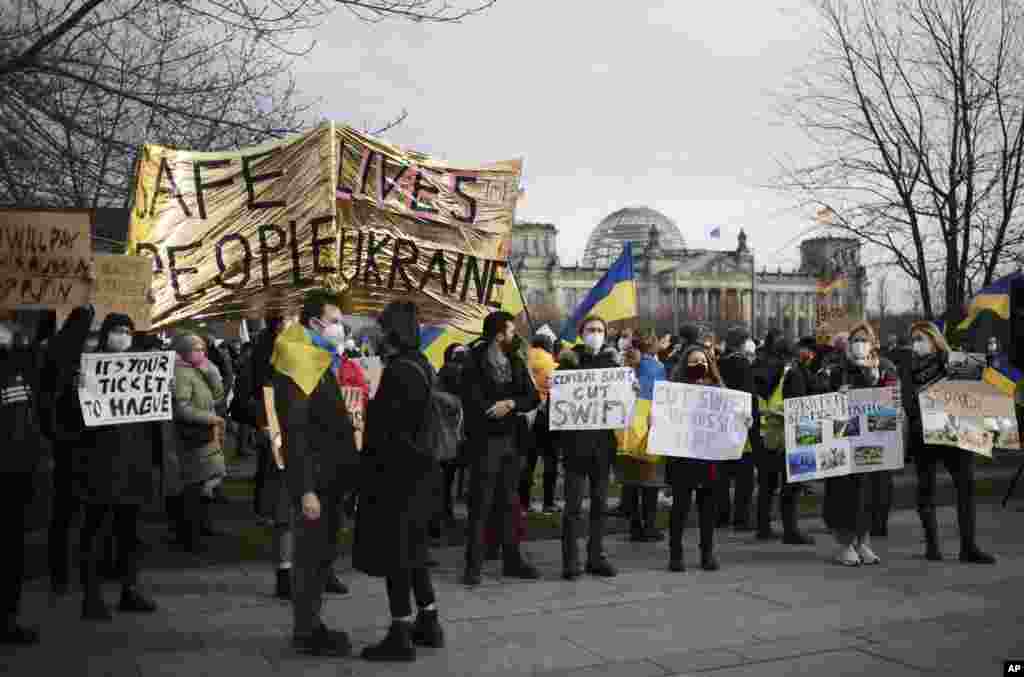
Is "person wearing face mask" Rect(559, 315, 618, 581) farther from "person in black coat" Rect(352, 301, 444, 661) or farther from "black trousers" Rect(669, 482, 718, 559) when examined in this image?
"person in black coat" Rect(352, 301, 444, 661)

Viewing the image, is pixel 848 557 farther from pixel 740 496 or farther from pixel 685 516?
pixel 740 496

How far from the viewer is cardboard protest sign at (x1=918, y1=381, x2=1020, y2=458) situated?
788 cm

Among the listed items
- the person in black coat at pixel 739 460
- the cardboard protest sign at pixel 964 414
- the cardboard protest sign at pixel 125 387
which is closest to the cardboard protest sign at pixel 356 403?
the cardboard protest sign at pixel 125 387

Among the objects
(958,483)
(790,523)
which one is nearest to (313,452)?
(790,523)

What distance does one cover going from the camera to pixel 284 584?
22.3 feet

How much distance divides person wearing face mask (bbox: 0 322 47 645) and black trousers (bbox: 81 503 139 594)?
0.45 metres

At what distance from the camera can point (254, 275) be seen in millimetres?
7191

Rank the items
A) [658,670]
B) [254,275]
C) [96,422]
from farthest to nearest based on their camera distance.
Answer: [254,275] → [96,422] → [658,670]

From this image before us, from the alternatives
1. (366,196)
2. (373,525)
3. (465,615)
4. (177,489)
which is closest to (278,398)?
(373,525)

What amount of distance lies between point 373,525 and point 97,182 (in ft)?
17.7

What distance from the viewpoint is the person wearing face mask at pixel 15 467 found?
18.4 feet

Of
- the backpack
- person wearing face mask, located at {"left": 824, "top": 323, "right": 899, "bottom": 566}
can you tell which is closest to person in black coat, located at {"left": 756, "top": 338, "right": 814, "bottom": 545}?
person wearing face mask, located at {"left": 824, "top": 323, "right": 899, "bottom": 566}

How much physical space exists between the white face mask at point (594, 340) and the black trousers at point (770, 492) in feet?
7.45

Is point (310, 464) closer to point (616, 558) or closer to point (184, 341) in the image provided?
point (616, 558)
